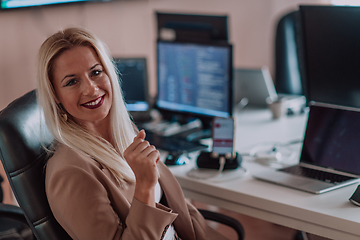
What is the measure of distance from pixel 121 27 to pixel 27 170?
200cm

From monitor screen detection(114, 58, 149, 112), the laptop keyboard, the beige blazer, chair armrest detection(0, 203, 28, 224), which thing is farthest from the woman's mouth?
monitor screen detection(114, 58, 149, 112)

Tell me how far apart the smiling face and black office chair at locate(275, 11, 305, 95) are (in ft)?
5.20

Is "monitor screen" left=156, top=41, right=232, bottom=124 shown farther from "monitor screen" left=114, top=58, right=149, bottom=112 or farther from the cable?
the cable

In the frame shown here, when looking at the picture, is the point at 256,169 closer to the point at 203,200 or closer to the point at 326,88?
the point at 203,200

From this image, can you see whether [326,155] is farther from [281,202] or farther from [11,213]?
[11,213]

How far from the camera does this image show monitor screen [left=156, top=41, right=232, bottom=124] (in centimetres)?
190

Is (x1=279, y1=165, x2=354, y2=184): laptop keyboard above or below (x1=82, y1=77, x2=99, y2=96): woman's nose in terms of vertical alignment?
below

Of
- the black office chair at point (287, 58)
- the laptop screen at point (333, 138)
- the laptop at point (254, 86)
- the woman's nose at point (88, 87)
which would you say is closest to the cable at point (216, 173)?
the laptop screen at point (333, 138)

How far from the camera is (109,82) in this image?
130 cm

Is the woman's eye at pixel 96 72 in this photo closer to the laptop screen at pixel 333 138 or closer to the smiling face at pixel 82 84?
the smiling face at pixel 82 84

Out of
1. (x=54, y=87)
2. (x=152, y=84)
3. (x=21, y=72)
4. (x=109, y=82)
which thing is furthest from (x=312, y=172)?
(x=152, y=84)

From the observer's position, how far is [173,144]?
186 centimetres

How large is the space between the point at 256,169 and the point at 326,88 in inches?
16.3

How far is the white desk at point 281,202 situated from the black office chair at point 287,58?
41.8 inches
